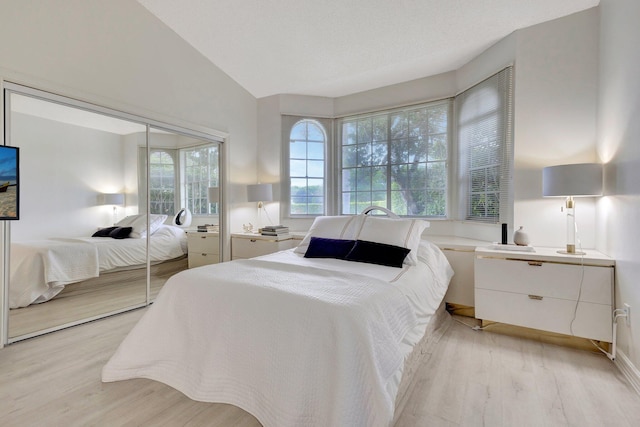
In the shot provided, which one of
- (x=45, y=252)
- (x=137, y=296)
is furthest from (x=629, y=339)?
(x=45, y=252)

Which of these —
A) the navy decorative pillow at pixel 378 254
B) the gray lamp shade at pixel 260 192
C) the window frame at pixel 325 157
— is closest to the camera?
the navy decorative pillow at pixel 378 254

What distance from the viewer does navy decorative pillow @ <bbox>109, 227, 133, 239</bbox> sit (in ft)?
9.77

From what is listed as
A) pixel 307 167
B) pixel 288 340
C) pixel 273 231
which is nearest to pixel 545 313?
pixel 288 340

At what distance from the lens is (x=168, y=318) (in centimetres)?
185

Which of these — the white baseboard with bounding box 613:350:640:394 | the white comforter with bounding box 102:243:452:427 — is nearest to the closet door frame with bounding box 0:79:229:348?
the white comforter with bounding box 102:243:452:427

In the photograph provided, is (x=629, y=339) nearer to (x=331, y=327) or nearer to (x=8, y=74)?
(x=331, y=327)

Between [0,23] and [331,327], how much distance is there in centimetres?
308

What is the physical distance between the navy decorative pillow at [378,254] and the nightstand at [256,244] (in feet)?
4.84

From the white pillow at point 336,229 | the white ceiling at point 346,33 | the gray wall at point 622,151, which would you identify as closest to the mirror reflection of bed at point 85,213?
the white ceiling at point 346,33

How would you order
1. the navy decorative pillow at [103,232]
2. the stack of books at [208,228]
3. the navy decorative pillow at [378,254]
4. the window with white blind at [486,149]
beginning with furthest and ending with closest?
the stack of books at [208,228] → the window with white blind at [486,149] → the navy decorative pillow at [103,232] → the navy decorative pillow at [378,254]

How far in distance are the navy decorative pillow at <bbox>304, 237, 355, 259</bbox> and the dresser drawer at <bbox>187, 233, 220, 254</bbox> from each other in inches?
66.2

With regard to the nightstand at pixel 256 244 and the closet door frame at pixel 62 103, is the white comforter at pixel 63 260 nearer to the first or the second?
the closet door frame at pixel 62 103

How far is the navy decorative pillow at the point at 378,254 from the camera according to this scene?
2.40 m

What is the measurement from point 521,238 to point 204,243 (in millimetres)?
3403
